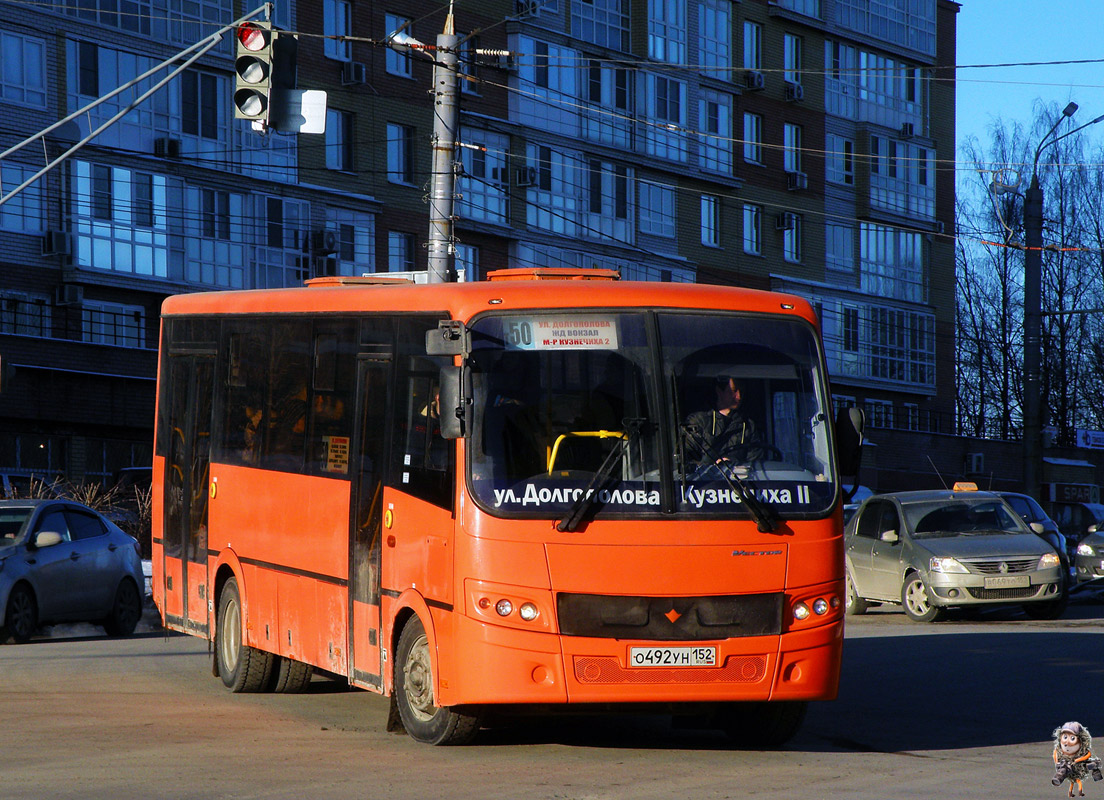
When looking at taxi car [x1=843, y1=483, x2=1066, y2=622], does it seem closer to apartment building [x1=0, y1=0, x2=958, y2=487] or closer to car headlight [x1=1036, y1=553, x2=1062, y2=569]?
car headlight [x1=1036, y1=553, x2=1062, y2=569]

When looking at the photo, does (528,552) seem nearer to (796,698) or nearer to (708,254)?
(796,698)

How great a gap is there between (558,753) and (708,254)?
47.4m

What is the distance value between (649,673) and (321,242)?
36413 millimetres

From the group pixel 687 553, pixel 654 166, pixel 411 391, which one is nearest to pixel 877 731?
pixel 687 553

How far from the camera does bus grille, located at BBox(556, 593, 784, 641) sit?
9148mm

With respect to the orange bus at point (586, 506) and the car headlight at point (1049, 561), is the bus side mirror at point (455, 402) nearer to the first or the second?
the orange bus at point (586, 506)

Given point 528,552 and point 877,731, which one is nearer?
point 528,552

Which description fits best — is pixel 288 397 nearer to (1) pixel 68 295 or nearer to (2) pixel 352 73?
(1) pixel 68 295

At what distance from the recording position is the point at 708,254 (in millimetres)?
56312

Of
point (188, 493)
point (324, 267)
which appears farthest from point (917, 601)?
point (324, 267)

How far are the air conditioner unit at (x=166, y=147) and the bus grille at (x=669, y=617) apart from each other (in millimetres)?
33556

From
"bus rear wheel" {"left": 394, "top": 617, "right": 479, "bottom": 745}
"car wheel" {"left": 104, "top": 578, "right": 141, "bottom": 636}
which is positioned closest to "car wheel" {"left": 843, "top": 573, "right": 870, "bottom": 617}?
"car wheel" {"left": 104, "top": 578, "right": 141, "bottom": 636}

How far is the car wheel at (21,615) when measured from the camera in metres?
17.4

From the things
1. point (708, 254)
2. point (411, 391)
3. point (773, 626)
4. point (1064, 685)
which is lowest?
point (1064, 685)
